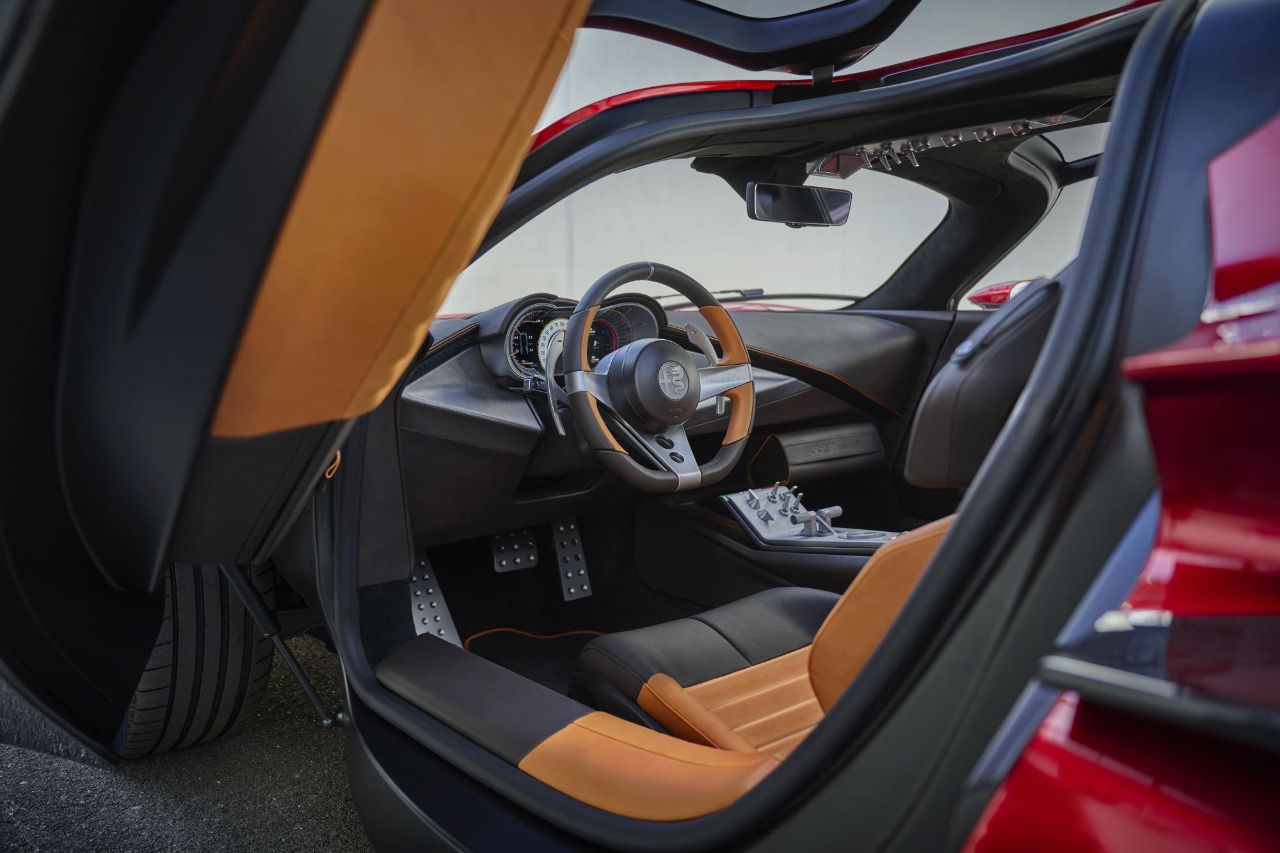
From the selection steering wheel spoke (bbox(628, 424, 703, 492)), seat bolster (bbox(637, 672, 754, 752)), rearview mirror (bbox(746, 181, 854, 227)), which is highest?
rearview mirror (bbox(746, 181, 854, 227))

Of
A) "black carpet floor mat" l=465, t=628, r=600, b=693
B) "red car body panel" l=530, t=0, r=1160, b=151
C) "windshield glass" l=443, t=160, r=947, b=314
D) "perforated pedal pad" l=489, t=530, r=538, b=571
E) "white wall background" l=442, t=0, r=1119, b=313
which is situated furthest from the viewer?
"white wall background" l=442, t=0, r=1119, b=313

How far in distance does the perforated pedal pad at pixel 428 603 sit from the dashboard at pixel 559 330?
47 centimetres

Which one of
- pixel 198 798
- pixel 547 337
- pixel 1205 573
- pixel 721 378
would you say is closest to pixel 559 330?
pixel 547 337

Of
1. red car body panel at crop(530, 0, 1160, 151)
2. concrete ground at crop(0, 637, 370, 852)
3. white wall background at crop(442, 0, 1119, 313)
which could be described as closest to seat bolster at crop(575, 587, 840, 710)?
concrete ground at crop(0, 637, 370, 852)

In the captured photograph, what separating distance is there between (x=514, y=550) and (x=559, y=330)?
1.86ft

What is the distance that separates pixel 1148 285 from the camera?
513mm

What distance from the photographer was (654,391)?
1725 mm

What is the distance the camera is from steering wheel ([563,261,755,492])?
167cm

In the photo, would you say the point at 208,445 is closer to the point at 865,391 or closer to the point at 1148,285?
the point at 1148,285

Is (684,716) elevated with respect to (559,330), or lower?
lower

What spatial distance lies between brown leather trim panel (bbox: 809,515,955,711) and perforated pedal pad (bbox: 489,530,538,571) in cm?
135

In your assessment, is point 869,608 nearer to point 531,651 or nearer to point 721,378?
point 721,378

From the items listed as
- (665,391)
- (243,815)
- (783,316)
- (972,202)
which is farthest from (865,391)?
(243,815)

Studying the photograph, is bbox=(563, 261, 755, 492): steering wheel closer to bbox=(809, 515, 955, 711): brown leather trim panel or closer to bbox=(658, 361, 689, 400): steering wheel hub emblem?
bbox=(658, 361, 689, 400): steering wheel hub emblem
